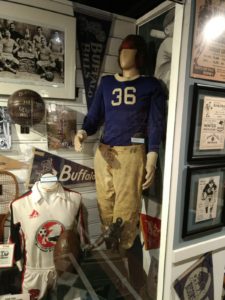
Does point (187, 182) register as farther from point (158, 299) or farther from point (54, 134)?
point (54, 134)

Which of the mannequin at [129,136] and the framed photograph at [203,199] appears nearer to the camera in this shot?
the framed photograph at [203,199]

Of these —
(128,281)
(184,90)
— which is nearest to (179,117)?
(184,90)

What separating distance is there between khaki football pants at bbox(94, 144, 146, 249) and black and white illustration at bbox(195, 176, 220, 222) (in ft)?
1.02

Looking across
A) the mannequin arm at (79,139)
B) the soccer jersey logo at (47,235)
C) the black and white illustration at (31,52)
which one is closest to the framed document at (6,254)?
the soccer jersey logo at (47,235)

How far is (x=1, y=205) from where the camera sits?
1.48 m

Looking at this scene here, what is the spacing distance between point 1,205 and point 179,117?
3.56ft

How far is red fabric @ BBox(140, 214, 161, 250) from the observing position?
1494 millimetres

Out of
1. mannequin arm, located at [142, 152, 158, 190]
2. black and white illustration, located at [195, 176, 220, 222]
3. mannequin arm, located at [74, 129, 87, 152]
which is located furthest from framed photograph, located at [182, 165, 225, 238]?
→ mannequin arm, located at [74, 129, 87, 152]

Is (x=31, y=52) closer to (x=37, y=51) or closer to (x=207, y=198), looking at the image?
(x=37, y=51)

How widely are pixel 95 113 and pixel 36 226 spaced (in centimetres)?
72

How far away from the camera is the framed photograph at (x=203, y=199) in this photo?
127cm

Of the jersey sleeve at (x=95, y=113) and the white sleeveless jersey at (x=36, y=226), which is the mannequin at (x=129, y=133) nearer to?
the jersey sleeve at (x=95, y=113)

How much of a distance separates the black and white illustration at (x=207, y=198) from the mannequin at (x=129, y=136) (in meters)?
0.26

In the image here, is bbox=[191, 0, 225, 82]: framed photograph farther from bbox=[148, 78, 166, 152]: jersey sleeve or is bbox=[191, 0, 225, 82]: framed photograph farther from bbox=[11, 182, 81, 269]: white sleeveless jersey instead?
bbox=[11, 182, 81, 269]: white sleeveless jersey
